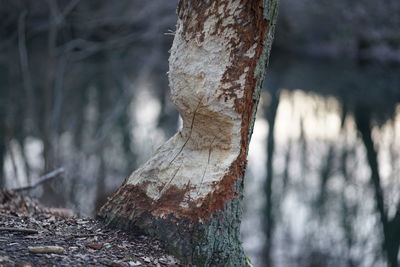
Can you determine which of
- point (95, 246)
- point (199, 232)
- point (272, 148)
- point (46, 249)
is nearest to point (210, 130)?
point (199, 232)

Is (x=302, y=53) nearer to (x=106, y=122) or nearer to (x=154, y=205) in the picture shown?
(x=106, y=122)

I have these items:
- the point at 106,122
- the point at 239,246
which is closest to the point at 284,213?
the point at 106,122

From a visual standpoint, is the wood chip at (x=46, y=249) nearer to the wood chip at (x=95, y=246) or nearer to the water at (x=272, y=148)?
the wood chip at (x=95, y=246)

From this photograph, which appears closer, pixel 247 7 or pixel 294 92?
pixel 247 7

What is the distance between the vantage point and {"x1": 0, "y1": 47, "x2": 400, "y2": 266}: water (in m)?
8.87

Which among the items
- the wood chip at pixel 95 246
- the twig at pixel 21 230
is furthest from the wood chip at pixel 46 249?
the twig at pixel 21 230

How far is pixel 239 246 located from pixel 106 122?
8.73 m

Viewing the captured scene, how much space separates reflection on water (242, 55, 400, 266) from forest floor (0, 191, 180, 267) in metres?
4.82

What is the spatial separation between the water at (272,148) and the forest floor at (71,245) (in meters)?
3.26

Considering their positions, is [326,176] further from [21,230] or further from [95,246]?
[21,230]

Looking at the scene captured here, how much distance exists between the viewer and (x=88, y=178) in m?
9.52

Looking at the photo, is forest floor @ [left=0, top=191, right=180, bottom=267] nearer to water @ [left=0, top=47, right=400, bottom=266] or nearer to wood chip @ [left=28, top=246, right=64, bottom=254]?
wood chip @ [left=28, top=246, right=64, bottom=254]

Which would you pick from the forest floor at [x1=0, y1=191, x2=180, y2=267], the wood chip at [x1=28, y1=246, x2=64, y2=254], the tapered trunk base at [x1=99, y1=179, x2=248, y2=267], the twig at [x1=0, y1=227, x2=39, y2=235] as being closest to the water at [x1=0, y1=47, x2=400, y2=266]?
the forest floor at [x1=0, y1=191, x2=180, y2=267]

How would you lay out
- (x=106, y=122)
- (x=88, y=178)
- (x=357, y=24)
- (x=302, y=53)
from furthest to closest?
(x=302, y=53) → (x=357, y=24) → (x=106, y=122) → (x=88, y=178)
